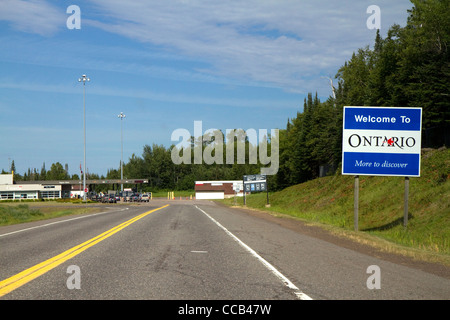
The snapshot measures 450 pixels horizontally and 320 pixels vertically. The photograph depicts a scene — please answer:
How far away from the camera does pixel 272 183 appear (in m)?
117

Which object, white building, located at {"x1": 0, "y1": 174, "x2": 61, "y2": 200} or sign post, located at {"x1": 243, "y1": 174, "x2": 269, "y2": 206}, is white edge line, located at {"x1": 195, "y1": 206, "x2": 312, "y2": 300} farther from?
white building, located at {"x1": 0, "y1": 174, "x2": 61, "y2": 200}

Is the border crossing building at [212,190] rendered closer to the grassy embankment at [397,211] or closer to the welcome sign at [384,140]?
the grassy embankment at [397,211]

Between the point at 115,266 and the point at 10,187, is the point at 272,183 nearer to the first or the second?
the point at 10,187

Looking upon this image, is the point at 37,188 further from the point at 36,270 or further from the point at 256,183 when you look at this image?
the point at 36,270

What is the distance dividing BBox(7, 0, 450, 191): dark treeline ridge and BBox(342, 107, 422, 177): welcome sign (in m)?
20.2

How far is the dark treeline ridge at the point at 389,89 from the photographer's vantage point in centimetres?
4238

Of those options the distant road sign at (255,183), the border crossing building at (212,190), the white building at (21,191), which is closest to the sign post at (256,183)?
the distant road sign at (255,183)

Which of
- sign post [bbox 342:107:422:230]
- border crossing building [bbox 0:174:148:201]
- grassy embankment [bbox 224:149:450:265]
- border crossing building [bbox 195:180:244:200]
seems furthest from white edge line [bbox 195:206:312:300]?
border crossing building [bbox 195:180:244:200]

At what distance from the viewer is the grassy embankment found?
17141 mm

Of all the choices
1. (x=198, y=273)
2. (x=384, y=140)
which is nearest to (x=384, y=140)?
(x=384, y=140)
